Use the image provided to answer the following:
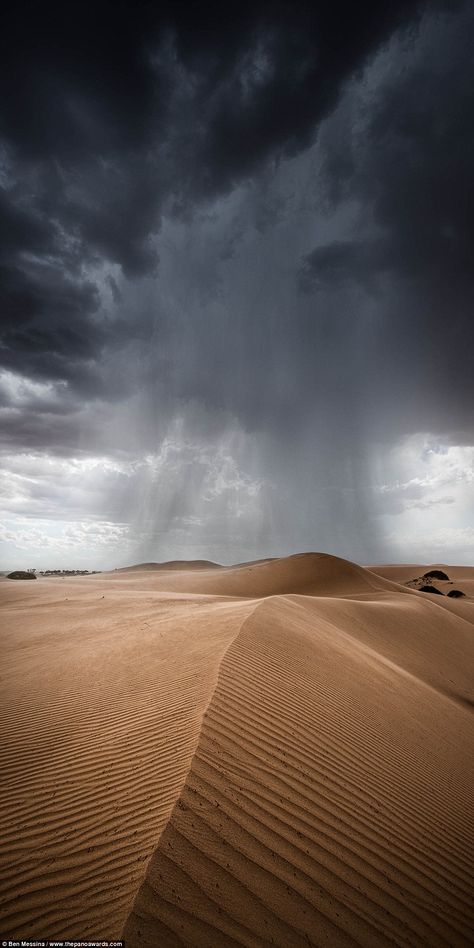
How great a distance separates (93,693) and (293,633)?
4.31 m

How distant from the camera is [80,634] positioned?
1175cm

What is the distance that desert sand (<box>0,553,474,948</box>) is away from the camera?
251cm

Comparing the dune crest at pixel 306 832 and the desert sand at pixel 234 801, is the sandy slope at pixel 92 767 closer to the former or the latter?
the desert sand at pixel 234 801

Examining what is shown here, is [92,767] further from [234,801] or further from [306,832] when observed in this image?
[306,832]

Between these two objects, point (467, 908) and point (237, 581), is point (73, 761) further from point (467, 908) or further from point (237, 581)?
point (237, 581)

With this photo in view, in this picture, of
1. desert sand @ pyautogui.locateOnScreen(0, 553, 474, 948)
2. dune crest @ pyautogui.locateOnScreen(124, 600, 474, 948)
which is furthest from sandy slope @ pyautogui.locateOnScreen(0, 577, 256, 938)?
dune crest @ pyautogui.locateOnScreen(124, 600, 474, 948)

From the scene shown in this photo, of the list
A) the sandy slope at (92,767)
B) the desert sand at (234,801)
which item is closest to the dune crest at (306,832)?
the desert sand at (234,801)

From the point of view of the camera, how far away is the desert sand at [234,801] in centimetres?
251

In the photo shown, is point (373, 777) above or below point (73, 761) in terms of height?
below

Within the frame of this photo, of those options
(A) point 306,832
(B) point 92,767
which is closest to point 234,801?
(A) point 306,832

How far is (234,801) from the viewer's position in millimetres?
3293

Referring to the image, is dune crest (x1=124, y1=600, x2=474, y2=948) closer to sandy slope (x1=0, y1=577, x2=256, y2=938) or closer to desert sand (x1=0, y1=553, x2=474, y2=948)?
desert sand (x1=0, y1=553, x2=474, y2=948)

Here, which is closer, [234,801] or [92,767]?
[234,801]

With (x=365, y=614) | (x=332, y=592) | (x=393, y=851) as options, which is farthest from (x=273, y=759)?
(x=332, y=592)
